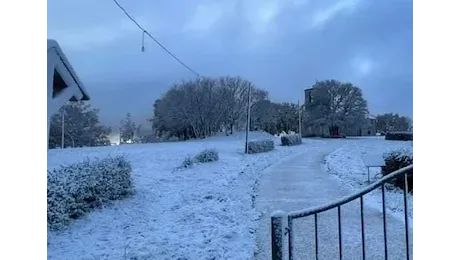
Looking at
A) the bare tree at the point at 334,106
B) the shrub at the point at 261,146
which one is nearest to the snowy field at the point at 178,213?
the bare tree at the point at 334,106

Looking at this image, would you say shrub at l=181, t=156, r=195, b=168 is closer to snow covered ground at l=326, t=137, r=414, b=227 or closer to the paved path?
the paved path

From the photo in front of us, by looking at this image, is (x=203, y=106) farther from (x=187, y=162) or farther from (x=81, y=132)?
(x=81, y=132)

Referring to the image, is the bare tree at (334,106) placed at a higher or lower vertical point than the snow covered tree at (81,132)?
higher

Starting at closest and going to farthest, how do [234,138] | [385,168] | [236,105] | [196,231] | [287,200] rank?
[196,231] → [287,200] → [385,168] → [236,105] → [234,138]

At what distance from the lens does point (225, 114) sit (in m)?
4.92

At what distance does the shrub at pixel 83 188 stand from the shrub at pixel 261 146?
3649 mm

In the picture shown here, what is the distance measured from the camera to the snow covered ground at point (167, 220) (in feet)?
6.28

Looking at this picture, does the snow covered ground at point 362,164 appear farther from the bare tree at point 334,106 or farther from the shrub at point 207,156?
the shrub at point 207,156

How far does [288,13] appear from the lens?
1.47 metres

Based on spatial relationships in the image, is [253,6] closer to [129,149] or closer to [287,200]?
[287,200]

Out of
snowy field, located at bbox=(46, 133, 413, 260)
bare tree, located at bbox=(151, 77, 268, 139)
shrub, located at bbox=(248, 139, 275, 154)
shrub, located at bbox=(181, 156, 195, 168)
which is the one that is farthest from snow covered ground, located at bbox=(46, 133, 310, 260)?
shrub, located at bbox=(248, 139, 275, 154)

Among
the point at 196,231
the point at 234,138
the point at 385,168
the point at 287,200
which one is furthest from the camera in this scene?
the point at 234,138
